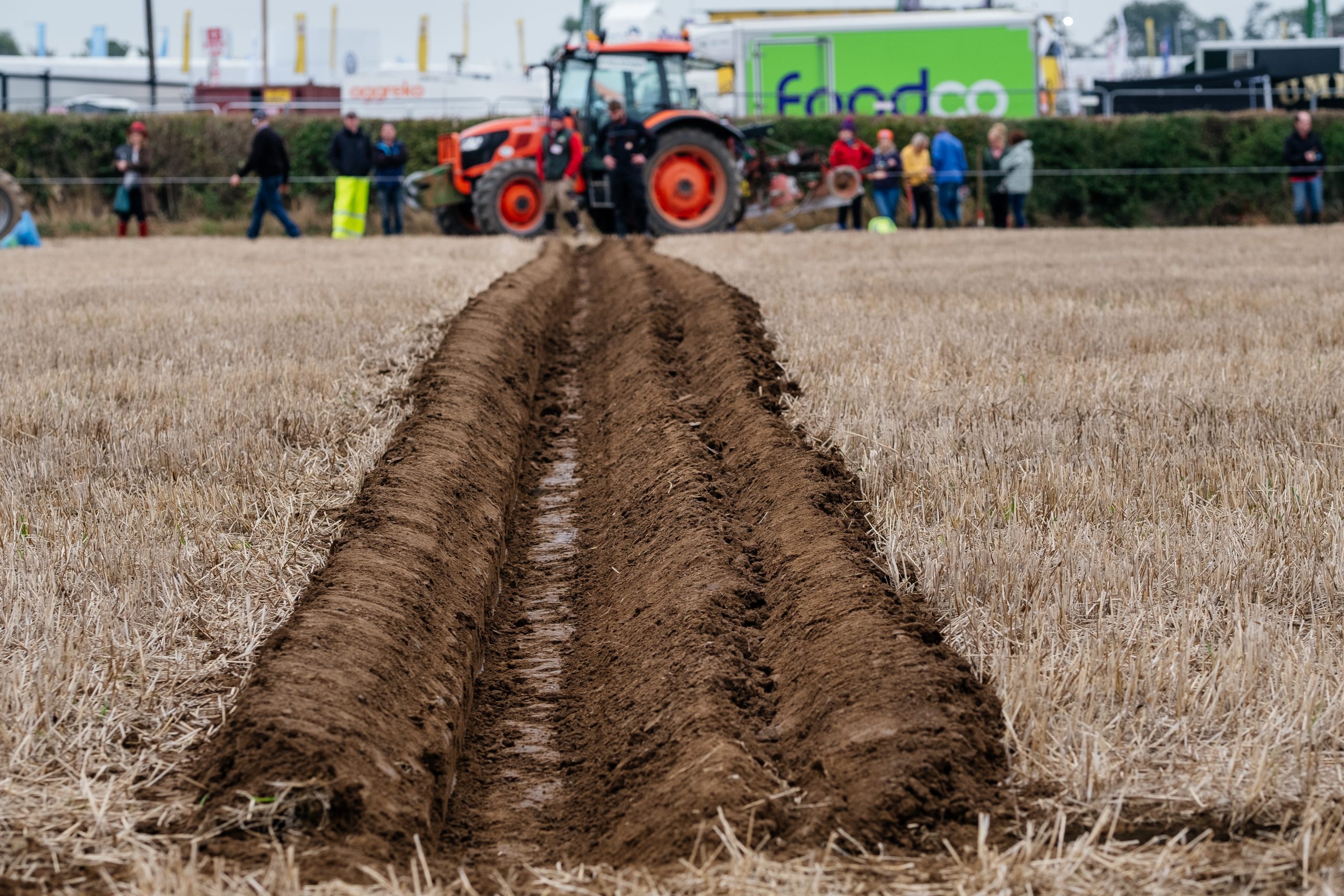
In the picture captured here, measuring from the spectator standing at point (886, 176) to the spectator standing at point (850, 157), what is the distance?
23cm

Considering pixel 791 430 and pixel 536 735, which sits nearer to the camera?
pixel 536 735

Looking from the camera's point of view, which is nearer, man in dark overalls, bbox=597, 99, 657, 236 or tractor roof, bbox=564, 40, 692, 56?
man in dark overalls, bbox=597, 99, 657, 236

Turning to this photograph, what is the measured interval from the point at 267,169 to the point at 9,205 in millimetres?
3078

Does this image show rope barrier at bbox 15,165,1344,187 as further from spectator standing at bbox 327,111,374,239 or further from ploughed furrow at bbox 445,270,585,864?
ploughed furrow at bbox 445,270,585,864

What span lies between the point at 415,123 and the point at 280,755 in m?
21.7

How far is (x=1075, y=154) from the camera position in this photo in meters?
22.8

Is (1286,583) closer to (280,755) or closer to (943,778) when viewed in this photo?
(943,778)

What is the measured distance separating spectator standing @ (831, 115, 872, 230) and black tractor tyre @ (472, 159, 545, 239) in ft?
15.1

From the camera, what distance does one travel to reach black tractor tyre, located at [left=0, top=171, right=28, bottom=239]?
16.4m

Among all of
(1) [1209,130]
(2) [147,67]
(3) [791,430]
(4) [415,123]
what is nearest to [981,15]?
(1) [1209,130]

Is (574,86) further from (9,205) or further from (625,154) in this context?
(9,205)

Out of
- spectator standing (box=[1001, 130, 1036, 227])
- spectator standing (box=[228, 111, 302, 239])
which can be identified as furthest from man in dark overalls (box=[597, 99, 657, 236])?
spectator standing (box=[1001, 130, 1036, 227])

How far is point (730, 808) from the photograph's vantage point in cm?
232

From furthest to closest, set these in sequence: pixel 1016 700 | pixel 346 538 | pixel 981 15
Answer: pixel 981 15, pixel 346 538, pixel 1016 700
